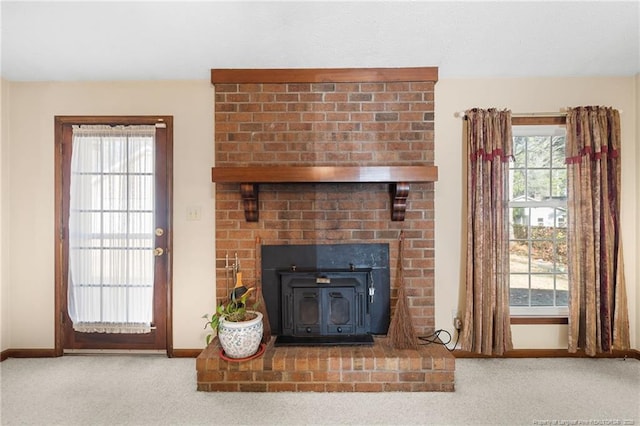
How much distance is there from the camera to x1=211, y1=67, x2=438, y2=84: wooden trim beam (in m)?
Result: 2.40

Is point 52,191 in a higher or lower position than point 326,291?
higher

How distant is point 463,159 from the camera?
98.9 inches

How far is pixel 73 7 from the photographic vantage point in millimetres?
1681

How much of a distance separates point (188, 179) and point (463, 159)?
2.25 metres

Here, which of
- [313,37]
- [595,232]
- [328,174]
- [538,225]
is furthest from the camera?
[538,225]

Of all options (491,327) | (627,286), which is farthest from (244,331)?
(627,286)

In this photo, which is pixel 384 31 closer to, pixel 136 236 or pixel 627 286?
pixel 136 236

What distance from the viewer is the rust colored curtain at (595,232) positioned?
2375mm

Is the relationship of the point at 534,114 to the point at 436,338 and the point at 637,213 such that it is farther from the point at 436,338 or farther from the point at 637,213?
the point at 436,338

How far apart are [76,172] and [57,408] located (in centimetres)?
170

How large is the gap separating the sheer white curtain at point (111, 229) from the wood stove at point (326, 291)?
1.05 metres

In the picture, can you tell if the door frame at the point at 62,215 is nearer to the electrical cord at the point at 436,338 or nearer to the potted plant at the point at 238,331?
the potted plant at the point at 238,331

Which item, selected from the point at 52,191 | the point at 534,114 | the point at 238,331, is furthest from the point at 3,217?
the point at 534,114

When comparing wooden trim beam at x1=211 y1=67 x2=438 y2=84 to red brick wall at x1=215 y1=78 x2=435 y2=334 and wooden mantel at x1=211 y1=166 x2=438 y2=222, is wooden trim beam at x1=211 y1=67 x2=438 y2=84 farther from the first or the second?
wooden mantel at x1=211 y1=166 x2=438 y2=222
